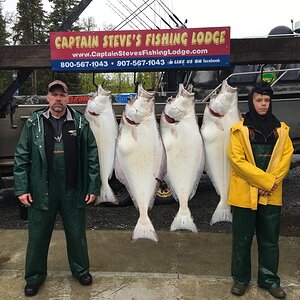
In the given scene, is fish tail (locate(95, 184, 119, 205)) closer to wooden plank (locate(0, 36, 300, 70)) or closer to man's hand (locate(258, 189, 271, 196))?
man's hand (locate(258, 189, 271, 196))

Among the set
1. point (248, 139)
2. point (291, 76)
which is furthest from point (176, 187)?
point (291, 76)

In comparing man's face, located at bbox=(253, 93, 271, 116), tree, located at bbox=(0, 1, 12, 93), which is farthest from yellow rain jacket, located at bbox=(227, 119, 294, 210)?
tree, located at bbox=(0, 1, 12, 93)

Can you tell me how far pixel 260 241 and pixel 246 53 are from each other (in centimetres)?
177

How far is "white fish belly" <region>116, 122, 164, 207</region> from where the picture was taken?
323cm

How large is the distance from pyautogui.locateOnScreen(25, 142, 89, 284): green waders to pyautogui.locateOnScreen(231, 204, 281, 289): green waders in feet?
4.55

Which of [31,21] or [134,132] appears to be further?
[31,21]

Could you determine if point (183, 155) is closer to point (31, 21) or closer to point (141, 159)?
point (141, 159)

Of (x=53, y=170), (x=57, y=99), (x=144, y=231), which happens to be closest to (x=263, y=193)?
(x=144, y=231)

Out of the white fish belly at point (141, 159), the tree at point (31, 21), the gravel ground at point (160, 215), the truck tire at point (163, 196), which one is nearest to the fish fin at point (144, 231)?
the white fish belly at point (141, 159)

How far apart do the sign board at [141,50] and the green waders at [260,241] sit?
1454 mm

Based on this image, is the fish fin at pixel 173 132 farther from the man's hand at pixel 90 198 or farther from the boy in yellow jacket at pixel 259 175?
the man's hand at pixel 90 198

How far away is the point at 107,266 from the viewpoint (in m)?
4.20

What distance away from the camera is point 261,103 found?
10.7 feet

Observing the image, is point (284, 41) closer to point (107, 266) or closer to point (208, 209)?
point (107, 266)
